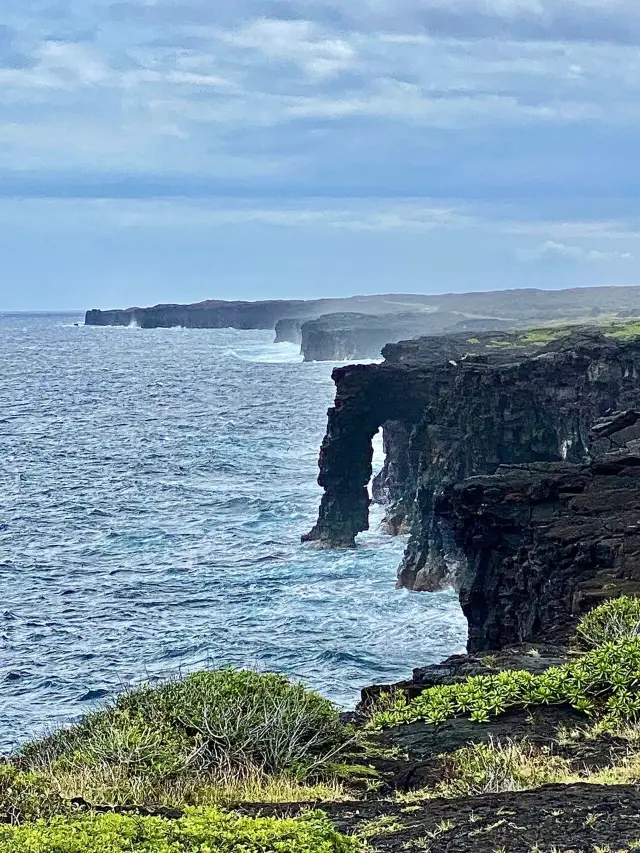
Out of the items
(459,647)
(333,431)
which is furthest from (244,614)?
(333,431)

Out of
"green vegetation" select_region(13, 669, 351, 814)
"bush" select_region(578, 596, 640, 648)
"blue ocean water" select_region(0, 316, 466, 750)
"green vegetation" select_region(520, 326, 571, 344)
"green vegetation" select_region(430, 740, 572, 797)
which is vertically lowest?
"blue ocean water" select_region(0, 316, 466, 750)

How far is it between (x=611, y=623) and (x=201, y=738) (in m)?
7.15

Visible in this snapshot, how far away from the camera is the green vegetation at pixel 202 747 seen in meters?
11.5

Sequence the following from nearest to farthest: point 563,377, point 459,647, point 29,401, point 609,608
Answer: point 609,608
point 459,647
point 563,377
point 29,401

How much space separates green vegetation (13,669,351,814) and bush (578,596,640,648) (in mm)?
4754

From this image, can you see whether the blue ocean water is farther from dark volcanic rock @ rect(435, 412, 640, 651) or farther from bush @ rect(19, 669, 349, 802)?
dark volcanic rock @ rect(435, 412, 640, 651)

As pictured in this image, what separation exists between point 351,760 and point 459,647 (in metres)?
27.1

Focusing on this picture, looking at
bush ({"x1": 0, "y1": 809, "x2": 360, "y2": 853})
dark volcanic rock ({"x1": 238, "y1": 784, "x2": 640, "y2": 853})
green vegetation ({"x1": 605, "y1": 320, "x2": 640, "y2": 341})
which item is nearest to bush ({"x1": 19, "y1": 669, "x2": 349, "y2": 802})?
dark volcanic rock ({"x1": 238, "y1": 784, "x2": 640, "y2": 853})

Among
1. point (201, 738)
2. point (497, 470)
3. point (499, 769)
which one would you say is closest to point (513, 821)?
point (499, 769)

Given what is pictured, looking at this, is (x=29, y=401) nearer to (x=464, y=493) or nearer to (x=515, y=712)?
(x=464, y=493)

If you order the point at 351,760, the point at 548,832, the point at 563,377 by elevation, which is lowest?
the point at 351,760

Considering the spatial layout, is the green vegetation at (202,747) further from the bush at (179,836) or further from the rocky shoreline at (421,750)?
the bush at (179,836)

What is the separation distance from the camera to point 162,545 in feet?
182

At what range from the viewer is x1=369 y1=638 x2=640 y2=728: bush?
45.0 ft
